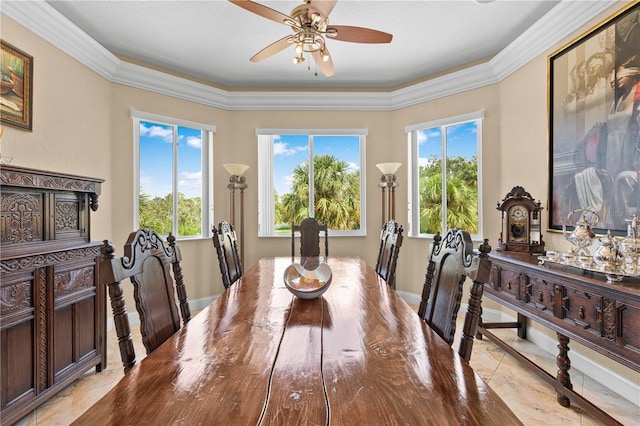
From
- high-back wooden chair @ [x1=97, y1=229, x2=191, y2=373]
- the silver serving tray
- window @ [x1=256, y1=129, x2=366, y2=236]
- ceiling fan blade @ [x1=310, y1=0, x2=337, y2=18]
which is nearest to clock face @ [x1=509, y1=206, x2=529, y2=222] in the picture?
the silver serving tray

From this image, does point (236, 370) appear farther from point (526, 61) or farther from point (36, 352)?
point (526, 61)

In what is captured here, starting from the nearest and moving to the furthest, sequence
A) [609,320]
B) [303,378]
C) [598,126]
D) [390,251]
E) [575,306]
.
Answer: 1. [303,378]
2. [609,320]
3. [575,306]
4. [598,126]
5. [390,251]

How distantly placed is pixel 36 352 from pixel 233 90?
141 inches

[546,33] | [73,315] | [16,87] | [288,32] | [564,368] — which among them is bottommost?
[564,368]

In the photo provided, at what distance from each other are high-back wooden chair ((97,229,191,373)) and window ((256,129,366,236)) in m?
3.01

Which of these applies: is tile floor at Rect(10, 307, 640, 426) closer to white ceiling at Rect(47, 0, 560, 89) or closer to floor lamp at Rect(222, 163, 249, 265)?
floor lamp at Rect(222, 163, 249, 265)

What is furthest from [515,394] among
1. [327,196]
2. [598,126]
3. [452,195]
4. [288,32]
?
[288,32]

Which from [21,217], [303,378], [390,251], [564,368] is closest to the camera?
[303,378]

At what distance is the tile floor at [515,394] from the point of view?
1.94 meters

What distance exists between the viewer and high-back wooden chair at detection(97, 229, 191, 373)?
42.6 inches

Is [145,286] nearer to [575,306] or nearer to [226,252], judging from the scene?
[226,252]

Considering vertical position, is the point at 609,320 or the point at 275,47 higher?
the point at 275,47

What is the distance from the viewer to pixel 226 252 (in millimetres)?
2387

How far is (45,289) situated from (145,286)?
1.28 m
